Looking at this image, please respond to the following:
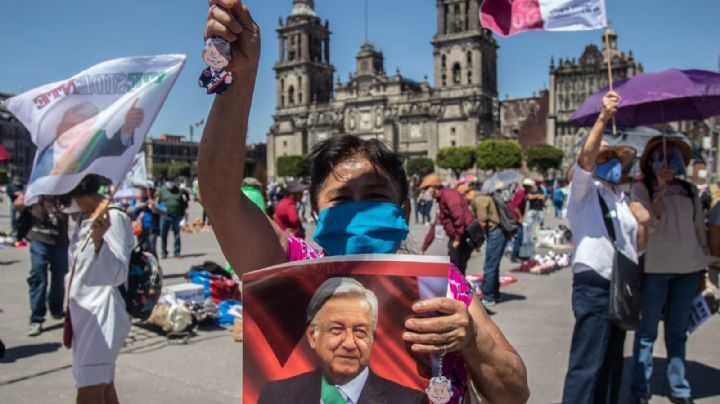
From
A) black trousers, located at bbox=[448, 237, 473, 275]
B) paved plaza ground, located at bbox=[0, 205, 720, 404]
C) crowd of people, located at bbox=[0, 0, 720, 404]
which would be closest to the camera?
crowd of people, located at bbox=[0, 0, 720, 404]

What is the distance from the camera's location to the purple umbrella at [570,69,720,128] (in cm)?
455

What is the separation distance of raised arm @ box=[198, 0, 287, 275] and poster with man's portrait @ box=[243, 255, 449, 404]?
0.89 feet

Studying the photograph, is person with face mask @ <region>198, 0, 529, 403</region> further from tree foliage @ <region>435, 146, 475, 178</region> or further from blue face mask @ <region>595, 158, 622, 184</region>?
tree foliage @ <region>435, 146, 475, 178</region>

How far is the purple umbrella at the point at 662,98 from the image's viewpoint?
14.9 ft

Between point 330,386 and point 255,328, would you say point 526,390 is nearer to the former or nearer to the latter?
point 330,386

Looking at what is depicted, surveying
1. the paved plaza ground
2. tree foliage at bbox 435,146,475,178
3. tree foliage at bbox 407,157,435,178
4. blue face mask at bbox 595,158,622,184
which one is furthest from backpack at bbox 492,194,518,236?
tree foliage at bbox 407,157,435,178

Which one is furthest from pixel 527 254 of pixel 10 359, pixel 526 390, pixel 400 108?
pixel 400 108

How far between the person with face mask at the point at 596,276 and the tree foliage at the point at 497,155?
5950cm

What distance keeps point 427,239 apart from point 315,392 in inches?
308

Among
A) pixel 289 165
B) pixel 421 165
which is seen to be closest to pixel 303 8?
pixel 289 165

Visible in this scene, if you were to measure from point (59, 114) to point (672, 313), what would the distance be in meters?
4.86

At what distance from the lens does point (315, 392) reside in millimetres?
1238

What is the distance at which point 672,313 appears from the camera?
4566 millimetres

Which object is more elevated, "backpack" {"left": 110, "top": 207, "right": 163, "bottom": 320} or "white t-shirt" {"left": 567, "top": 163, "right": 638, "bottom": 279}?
"white t-shirt" {"left": 567, "top": 163, "right": 638, "bottom": 279}
